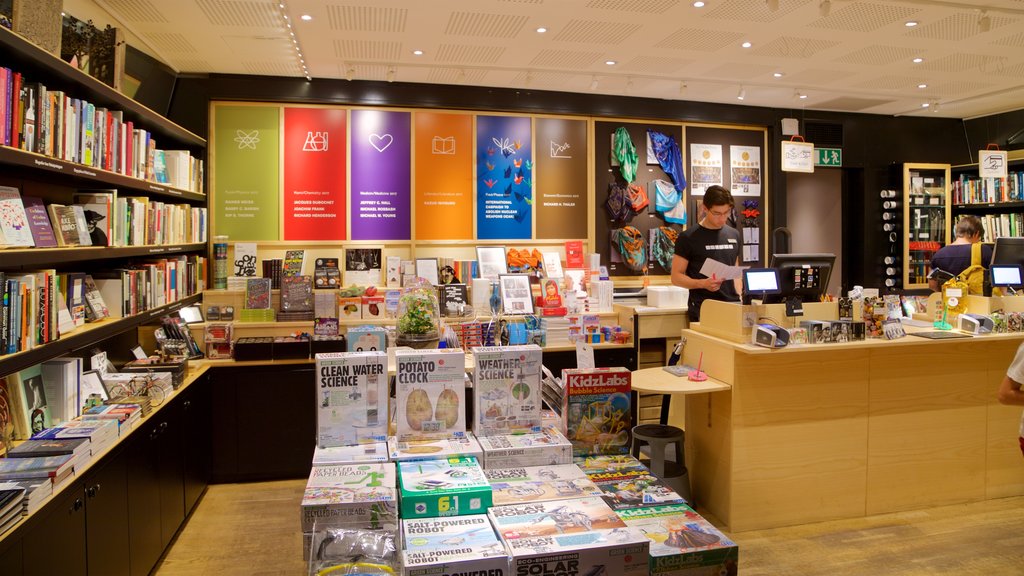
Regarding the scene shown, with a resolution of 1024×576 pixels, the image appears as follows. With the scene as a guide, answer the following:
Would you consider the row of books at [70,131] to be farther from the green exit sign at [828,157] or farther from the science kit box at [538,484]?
the green exit sign at [828,157]

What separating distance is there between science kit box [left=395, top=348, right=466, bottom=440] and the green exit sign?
6351 mm

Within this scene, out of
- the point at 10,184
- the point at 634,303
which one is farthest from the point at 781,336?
the point at 10,184

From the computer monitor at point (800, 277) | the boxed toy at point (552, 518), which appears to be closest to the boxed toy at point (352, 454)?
the boxed toy at point (552, 518)

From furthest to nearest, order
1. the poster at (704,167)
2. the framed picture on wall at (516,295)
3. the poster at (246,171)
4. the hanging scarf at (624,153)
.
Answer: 1. the poster at (704,167)
2. the hanging scarf at (624,153)
3. the poster at (246,171)
4. the framed picture on wall at (516,295)

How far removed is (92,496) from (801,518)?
11.9ft

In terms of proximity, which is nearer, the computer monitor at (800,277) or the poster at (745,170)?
the computer monitor at (800,277)

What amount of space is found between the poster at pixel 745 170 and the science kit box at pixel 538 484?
17.7 feet

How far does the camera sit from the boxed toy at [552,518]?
201 centimetres

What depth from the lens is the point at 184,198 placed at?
17.5 ft

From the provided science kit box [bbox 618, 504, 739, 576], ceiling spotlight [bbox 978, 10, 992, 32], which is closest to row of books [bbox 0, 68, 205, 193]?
science kit box [bbox 618, 504, 739, 576]

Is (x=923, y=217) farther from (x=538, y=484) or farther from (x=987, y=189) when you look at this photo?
(x=538, y=484)

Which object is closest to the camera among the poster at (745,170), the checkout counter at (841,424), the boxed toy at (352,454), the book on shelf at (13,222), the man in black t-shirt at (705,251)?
the boxed toy at (352,454)

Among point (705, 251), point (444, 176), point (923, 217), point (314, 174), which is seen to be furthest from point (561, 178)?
point (923, 217)

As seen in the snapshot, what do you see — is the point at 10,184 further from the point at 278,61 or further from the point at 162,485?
the point at 278,61
